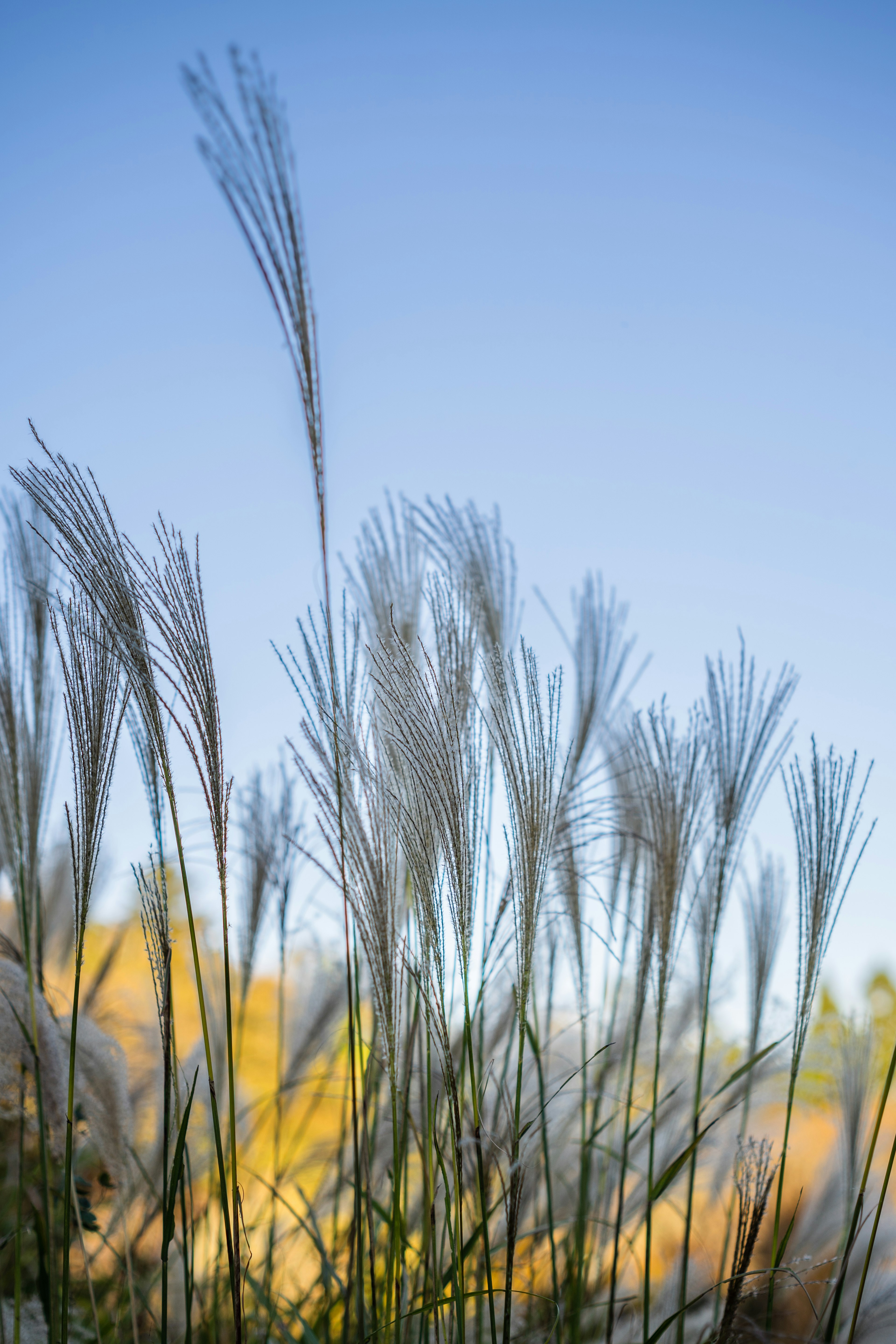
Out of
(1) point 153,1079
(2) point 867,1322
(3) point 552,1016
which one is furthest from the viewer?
(1) point 153,1079

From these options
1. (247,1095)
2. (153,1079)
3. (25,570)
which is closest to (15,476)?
(25,570)

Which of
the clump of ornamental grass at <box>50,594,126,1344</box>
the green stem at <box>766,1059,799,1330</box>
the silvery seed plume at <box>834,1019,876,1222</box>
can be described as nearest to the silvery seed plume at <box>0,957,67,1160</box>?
the clump of ornamental grass at <box>50,594,126,1344</box>

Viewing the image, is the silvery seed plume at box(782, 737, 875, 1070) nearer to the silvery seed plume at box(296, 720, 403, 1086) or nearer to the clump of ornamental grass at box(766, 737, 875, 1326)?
the clump of ornamental grass at box(766, 737, 875, 1326)

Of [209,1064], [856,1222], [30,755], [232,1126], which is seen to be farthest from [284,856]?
[856,1222]

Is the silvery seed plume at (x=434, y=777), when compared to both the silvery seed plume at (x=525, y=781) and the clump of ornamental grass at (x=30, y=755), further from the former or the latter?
the clump of ornamental grass at (x=30, y=755)

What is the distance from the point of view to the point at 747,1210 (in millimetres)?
916

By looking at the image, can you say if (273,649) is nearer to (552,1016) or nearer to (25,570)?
(25,570)

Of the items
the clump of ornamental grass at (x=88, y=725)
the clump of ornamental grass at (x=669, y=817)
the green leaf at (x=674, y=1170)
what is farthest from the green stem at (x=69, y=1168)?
the clump of ornamental grass at (x=669, y=817)

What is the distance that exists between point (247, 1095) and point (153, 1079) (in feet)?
2.69

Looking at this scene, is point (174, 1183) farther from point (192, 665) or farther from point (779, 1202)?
point (779, 1202)

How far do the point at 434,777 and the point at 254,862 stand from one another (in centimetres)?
103

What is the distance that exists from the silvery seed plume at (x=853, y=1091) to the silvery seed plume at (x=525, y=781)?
2.84ft

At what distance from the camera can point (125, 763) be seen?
97 centimetres

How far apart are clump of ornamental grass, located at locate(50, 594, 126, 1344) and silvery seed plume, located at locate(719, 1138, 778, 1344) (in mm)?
713
